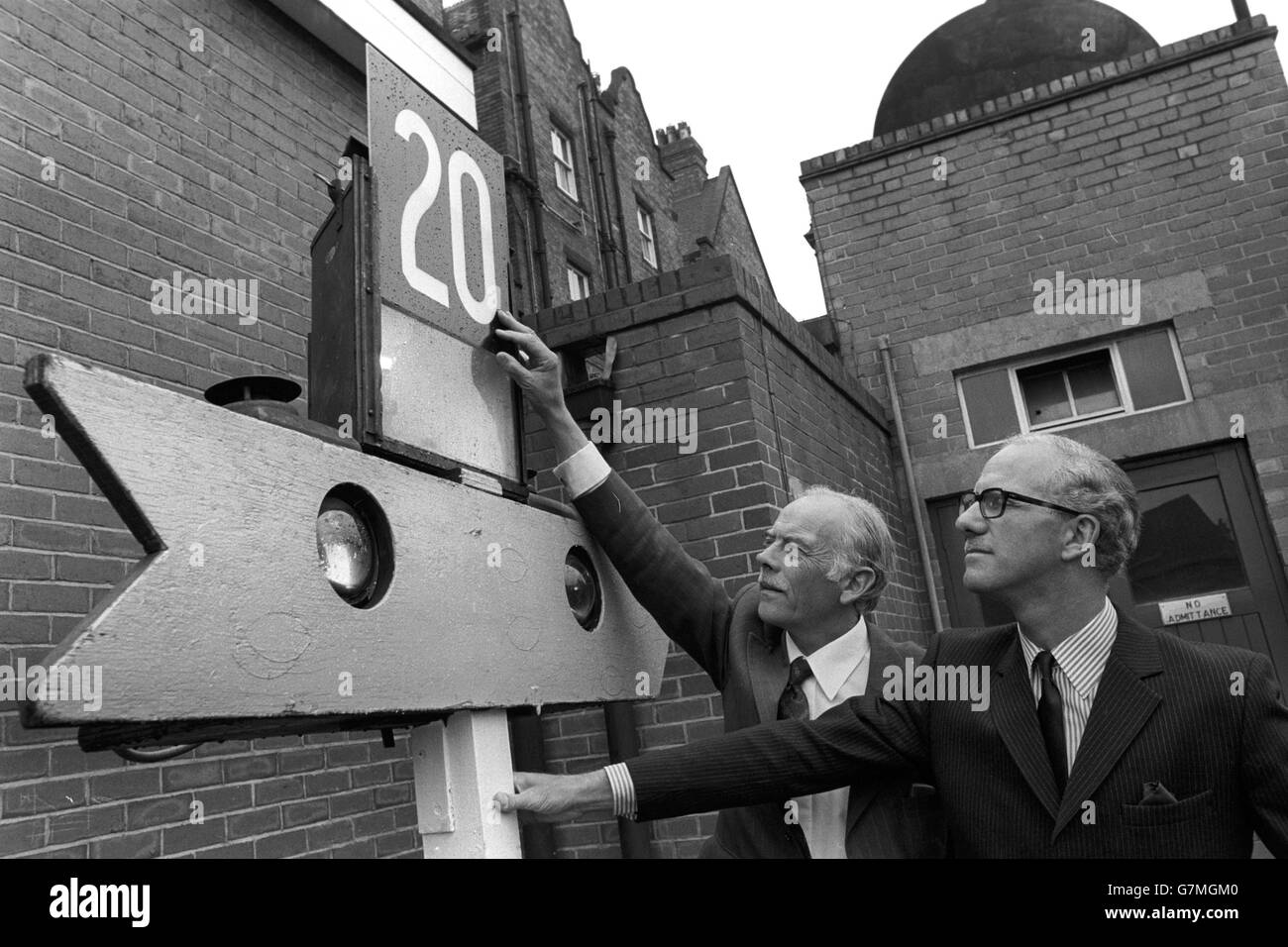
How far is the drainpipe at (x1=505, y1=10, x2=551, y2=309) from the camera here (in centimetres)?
1365

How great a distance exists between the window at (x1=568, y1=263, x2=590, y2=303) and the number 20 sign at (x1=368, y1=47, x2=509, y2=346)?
40.4 feet

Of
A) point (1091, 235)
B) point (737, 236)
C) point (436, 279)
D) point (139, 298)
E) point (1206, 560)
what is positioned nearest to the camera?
point (436, 279)

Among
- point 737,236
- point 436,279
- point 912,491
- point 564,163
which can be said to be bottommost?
point 436,279

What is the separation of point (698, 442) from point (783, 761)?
2620mm

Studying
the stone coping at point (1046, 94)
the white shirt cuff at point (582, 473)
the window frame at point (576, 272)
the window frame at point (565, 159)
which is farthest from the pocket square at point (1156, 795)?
the window frame at point (565, 159)

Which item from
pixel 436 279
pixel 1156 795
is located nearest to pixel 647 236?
pixel 436 279

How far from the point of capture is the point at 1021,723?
1982 mm

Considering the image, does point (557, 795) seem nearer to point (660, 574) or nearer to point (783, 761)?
point (783, 761)

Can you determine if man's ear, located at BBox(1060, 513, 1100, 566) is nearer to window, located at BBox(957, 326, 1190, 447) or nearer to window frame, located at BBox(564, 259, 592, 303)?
window, located at BBox(957, 326, 1190, 447)

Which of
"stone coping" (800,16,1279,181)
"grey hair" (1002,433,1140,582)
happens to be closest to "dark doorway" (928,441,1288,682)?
"stone coping" (800,16,1279,181)

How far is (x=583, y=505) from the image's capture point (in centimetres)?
249

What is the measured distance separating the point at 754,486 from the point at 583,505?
204 centimetres
